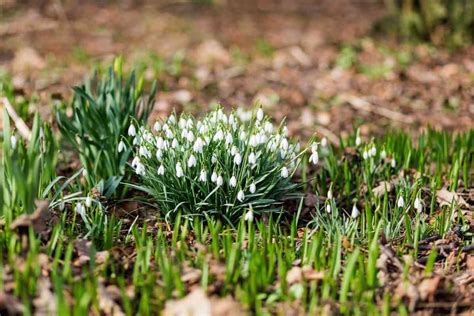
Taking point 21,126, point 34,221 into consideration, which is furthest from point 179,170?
point 21,126

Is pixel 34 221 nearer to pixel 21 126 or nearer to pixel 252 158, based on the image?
pixel 252 158

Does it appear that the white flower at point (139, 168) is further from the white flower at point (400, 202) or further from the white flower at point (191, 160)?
the white flower at point (400, 202)

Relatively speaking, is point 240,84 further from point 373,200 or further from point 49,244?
point 49,244

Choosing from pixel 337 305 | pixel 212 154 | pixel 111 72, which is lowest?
pixel 337 305

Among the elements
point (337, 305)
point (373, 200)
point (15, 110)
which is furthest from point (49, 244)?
point (15, 110)

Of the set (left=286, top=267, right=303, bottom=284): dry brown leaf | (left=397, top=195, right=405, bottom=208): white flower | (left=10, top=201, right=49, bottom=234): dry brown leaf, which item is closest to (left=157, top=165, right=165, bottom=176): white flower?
(left=10, top=201, right=49, bottom=234): dry brown leaf

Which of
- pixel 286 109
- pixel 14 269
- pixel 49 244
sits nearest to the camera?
pixel 14 269
